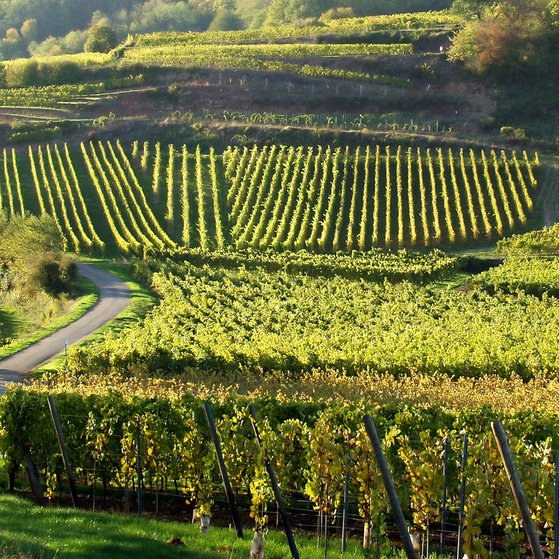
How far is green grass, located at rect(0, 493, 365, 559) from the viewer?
10.8 metres

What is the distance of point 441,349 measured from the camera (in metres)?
27.4

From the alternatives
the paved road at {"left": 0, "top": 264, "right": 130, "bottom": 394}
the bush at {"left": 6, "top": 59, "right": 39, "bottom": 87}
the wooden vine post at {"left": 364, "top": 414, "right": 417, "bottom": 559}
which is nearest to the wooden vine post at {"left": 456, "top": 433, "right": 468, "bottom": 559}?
the wooden vine post at {"left": 364, "top": 414, "right": 417, "bottom": 559}

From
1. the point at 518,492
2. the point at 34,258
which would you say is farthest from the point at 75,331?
the point at 518,492

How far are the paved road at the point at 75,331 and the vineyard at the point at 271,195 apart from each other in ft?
21.9

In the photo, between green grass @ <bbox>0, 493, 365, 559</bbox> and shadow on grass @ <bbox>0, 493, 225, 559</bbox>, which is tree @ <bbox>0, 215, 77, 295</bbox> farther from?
shadow on grass @ <bbox>0, 493, 225, 559</bbox>

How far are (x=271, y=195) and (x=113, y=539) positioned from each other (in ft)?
170

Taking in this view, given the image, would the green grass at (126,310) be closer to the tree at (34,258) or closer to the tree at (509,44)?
the tree at (34,258)

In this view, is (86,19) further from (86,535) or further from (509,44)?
(86,535)

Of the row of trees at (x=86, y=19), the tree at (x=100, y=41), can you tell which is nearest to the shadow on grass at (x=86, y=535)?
the tree at (x=100, y=41)

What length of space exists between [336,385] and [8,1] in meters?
165

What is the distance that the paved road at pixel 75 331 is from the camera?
29234mm

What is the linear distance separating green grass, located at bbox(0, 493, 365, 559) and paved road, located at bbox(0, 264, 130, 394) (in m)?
13.7

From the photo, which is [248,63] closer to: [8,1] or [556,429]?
[556,429]

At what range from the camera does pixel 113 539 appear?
11.6 m
